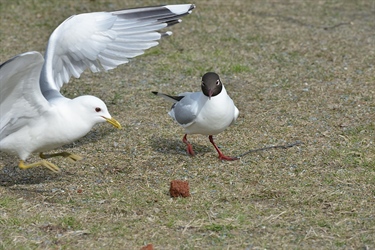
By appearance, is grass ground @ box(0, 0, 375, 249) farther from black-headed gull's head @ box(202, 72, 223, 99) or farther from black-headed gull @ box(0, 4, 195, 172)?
black-headed gull's head @ box(202, 72, 223, 99)

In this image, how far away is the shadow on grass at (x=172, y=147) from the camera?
17.2ft

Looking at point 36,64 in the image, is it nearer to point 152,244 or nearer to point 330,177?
point 152,244

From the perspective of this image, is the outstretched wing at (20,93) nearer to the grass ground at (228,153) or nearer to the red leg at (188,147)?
the grass ground at (228,153)

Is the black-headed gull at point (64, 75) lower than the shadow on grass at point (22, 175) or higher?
higher

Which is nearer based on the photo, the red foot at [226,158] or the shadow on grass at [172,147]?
the red foot at [226,158]

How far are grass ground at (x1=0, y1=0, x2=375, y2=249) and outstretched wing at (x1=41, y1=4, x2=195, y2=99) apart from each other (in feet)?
1.85

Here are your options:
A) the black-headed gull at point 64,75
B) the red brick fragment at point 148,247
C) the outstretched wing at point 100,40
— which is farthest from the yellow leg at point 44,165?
the red brick fragment at point 148,247

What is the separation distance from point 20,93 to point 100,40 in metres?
1.26

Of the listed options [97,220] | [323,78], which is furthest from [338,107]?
[97,220]

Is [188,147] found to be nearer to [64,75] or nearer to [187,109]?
[187,109]

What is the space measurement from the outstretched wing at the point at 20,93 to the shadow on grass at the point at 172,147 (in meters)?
1.12

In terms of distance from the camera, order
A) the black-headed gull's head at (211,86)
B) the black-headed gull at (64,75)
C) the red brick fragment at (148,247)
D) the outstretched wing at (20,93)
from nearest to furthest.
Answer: the red brick fragment at (148,247), the outstretched wing at (20,93), the black-headed gull at (64,75), the black-headed gull's head at (211,86)

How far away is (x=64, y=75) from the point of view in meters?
5.52

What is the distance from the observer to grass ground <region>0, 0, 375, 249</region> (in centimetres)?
383
